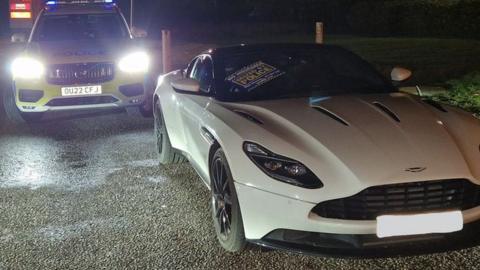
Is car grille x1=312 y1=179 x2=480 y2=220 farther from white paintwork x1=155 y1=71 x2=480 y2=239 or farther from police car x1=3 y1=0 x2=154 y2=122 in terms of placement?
police car x1=3 y1=0 x2=154 y2=122

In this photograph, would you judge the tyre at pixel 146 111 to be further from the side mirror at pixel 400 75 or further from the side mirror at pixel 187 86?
the side mirror at pixel 400 75

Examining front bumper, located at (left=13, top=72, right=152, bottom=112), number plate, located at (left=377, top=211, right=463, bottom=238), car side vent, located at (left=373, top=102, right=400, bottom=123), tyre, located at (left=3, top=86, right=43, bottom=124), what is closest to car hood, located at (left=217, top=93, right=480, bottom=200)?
car side vent, located at (left=373, top=102, right=400, bottom=123)

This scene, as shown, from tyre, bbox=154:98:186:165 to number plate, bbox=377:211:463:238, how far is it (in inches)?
110

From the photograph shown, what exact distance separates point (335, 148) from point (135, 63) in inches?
207

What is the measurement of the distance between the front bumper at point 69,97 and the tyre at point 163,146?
2.04 m

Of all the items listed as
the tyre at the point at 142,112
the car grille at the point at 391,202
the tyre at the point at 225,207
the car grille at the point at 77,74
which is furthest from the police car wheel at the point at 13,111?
the car grille at the point at 391,202

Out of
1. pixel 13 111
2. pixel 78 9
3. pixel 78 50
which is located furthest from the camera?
pixel 78 9

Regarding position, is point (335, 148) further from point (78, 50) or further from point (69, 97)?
point (78, 50)

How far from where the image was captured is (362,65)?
17.0 feet

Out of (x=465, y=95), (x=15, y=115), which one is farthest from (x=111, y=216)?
(x=465, y=95)

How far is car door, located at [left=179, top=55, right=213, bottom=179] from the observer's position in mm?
4402

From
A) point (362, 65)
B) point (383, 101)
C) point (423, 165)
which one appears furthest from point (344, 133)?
point (362, 65)

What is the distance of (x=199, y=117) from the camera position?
454 cm

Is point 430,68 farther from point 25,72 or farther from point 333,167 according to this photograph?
point 333,167
